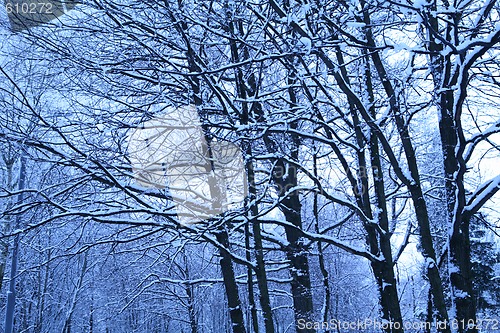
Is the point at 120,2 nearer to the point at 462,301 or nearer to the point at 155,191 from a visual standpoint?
the point at 155,191

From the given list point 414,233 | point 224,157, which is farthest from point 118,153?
point 414,233

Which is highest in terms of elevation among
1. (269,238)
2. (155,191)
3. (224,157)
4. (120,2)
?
(120,2)

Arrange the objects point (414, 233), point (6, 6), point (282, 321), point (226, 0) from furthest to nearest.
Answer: point (282, 321), point (414, 233), point (226, 0), point (6, 6)

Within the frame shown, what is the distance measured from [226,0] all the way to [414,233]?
576 cm

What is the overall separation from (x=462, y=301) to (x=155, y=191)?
3.98 metres

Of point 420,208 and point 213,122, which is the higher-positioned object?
point 213,122

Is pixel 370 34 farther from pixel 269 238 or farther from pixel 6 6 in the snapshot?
pixel 6 6

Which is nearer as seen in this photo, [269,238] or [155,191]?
[155,191]

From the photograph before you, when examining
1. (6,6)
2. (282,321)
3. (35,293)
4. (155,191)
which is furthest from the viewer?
(282,321)

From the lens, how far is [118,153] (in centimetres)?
535

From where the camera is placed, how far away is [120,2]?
5707 mm

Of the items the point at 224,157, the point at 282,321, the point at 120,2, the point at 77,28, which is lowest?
the point at 282,321

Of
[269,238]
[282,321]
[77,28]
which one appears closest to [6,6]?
[77,28]

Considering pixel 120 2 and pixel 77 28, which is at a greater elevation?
pixel 120 2
